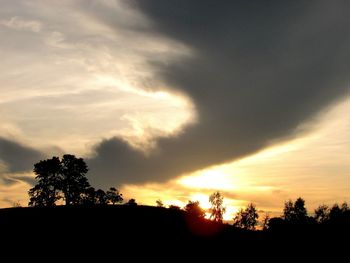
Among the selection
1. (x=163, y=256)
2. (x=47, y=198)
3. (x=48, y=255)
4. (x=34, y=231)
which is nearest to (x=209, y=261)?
(x=163, y=256)

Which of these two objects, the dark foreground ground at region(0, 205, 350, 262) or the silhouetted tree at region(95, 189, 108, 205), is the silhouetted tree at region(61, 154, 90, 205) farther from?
the dark foreground ground at region(0, 205, 350, 262)

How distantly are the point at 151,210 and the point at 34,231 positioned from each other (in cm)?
904

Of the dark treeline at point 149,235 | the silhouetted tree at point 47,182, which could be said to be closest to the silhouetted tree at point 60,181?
the silhouetted tree at point 47,182

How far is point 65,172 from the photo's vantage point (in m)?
89.3

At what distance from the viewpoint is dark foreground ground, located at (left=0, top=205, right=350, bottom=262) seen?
25422mm

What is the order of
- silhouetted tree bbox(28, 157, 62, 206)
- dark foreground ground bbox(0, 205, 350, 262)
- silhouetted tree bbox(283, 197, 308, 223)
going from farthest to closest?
silhouetted tree bbox(283, 197, 308, 223) → silhouetted tree bbox(28, 157, 62, 206) → dark foreground ground bbox(0, 205, 350, 262)

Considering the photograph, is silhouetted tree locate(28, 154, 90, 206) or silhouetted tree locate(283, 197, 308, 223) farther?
silhouetted tree locate(283, 197, 308, 223)

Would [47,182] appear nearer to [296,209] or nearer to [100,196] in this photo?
[100,196]

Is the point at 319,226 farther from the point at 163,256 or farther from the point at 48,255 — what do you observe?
the point at 48,255

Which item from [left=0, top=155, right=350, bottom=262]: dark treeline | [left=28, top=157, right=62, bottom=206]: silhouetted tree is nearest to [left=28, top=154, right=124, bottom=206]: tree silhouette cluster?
[left=28, top=157, right=62, bottom=206]: silhouetted tree

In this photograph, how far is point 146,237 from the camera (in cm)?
2753

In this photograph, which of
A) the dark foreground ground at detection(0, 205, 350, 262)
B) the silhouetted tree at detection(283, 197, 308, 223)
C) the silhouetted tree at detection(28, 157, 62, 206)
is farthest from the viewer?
the silhouetted tree at detection(283, 197, 308, 223)

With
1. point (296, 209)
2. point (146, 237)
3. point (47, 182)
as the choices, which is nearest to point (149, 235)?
point (146, 237)

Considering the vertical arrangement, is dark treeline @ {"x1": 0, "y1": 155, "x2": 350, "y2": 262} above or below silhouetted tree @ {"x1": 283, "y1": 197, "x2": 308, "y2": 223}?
below
